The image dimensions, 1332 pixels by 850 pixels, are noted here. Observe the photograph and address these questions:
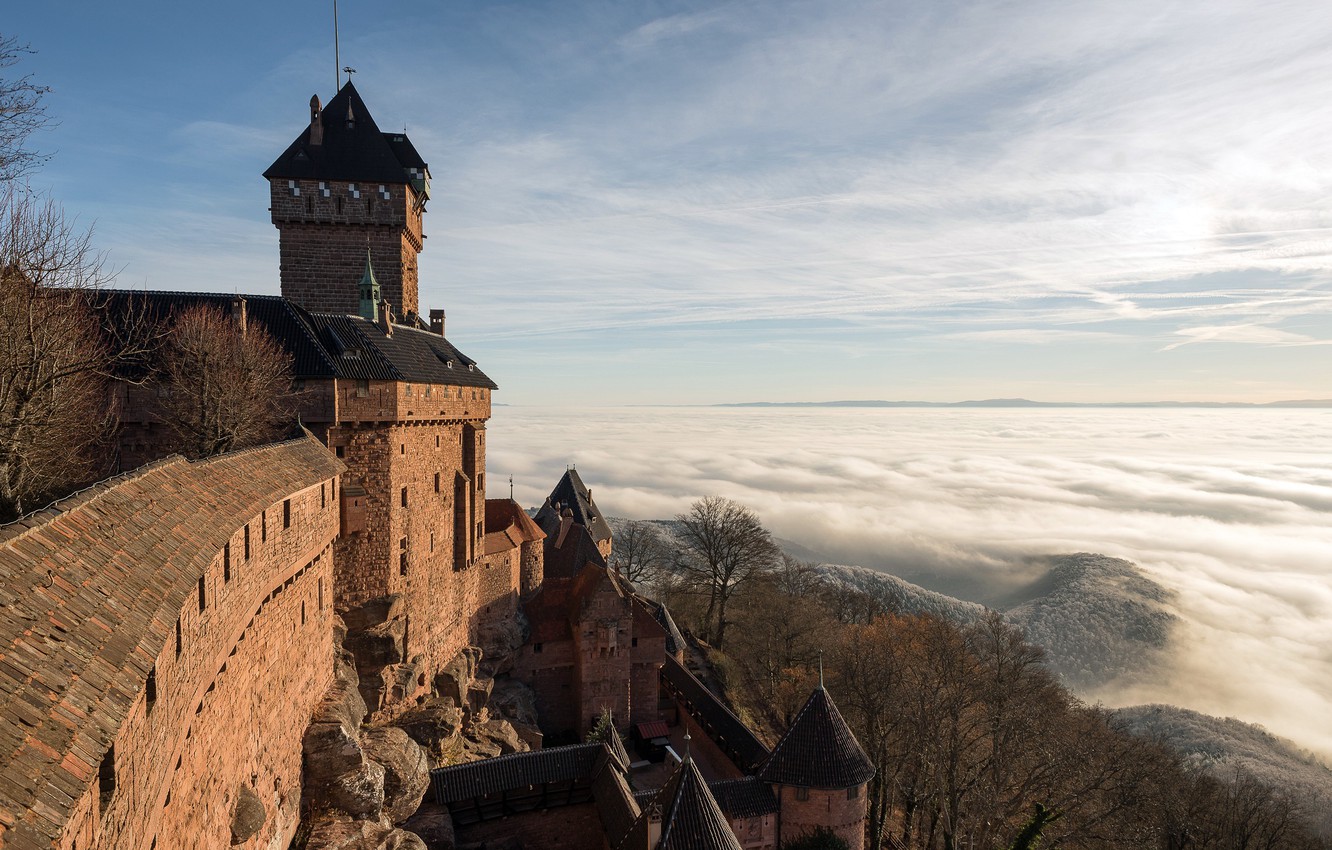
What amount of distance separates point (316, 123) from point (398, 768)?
81.7 feet

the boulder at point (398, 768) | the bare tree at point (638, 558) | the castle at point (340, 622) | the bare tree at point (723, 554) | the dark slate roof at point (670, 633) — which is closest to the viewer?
the castle at point (340, 622)

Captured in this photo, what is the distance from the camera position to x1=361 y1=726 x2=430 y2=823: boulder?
17.5m

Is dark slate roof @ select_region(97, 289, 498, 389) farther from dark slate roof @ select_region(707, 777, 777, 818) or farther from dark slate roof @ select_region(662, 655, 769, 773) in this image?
dark slate roof @ select_region(662, 655, 769, 773)

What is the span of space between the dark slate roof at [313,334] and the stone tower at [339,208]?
237 inches

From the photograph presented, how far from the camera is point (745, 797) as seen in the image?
23.1 metres

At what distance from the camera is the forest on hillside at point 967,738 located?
1196 inches

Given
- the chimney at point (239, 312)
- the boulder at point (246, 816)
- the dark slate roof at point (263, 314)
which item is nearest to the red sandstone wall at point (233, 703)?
the boulder at point (246, 816)

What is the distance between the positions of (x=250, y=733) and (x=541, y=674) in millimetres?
20977

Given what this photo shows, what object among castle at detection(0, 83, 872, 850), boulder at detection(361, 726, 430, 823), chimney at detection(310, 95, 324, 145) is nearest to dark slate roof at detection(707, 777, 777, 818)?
castle at detection(0, 83, 872, 850)

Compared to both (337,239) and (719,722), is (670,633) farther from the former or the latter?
(337,239)

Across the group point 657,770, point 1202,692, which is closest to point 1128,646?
point 1202,692

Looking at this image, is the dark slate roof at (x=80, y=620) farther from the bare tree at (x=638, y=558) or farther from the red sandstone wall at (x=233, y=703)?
the bare tree at (x=638, y=558)

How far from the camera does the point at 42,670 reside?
4.54 meters

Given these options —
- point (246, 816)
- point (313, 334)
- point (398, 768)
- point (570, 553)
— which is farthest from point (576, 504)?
point (246, 816)
